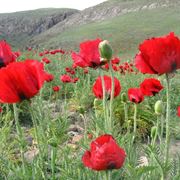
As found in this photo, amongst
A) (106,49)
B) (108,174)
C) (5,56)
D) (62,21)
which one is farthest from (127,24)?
(108,174)

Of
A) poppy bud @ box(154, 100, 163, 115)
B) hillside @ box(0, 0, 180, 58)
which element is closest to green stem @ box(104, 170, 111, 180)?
poppy bud @ box(154, 100, 163, 115)

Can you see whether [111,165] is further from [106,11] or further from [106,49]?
[106,11]

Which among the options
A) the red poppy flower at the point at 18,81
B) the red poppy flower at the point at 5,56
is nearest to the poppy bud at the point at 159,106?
the red poppy flower at the point at 18,81

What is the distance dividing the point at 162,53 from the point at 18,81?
0.51 m

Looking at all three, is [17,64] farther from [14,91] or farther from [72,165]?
[72,165]

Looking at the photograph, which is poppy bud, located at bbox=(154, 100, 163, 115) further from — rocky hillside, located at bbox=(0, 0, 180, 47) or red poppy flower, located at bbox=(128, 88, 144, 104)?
rocky hillside, located at bbox=(0, 0, 180, 47)

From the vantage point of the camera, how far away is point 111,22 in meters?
55.5

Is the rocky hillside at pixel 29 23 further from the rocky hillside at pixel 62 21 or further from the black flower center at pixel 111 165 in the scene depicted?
the black flower center at pixel 111 165

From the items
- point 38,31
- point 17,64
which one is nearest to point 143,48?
point 17,64

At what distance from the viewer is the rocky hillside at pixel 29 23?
81.0 metres

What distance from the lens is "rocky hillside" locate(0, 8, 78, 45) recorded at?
266 ft

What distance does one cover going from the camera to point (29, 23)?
3346 inches

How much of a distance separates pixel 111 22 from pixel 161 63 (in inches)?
2149

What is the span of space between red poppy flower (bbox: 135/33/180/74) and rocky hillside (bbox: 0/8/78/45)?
76830 mm
